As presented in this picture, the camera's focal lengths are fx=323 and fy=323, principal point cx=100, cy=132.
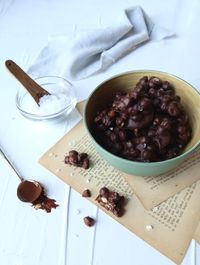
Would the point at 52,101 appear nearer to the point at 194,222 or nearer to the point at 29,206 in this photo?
the point at 29,206

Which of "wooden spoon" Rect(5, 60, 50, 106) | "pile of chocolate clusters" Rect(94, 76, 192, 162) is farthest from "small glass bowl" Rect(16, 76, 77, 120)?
"pile of chocolate clusters" Rect(94, 76, 192, 162)

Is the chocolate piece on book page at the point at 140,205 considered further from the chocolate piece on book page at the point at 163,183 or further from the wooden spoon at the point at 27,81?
the wooden spoon at the point at 27,81

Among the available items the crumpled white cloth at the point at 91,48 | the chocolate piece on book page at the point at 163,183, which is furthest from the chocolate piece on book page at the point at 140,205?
the crumpled white cloth at the point at 91,48

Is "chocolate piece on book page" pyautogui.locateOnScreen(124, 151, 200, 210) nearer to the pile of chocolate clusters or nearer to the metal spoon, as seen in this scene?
the pile of chocolate clusters

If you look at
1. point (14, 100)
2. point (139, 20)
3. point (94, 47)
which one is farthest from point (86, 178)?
point (139, 20)

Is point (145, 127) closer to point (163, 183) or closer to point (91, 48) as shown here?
point (163, 183)
